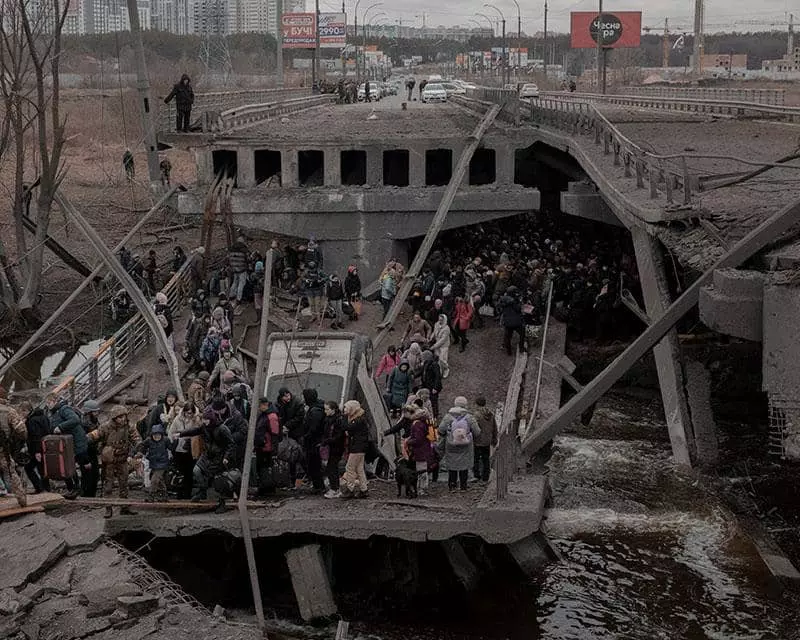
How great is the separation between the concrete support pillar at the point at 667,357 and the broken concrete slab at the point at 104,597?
8205 mm

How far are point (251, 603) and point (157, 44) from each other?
12784 centimetres

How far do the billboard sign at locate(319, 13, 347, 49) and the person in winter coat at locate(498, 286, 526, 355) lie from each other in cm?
11191

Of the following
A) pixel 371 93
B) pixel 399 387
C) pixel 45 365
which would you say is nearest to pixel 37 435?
pixel 399 387

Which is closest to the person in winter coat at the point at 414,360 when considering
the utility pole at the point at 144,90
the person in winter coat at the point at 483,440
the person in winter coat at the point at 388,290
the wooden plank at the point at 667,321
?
the person in winter coat at the point at 483,440

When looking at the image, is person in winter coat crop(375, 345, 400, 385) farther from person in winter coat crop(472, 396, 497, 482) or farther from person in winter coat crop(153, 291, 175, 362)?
person in winter coat crop(153, 291, 175, 362)

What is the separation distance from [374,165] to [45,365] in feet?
32.1

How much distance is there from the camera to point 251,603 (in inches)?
582

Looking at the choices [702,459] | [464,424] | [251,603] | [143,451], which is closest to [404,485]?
[464,424]

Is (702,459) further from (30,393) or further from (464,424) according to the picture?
(30,393)

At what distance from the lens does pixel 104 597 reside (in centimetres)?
1187

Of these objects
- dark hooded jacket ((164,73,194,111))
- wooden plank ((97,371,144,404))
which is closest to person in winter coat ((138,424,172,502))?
wooden plank ((97,371,144,404))

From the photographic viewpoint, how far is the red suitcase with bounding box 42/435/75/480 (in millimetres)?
14305

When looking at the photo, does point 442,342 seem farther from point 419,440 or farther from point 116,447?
Answer: point 116,447

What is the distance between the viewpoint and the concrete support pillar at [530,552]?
47.7 ft
